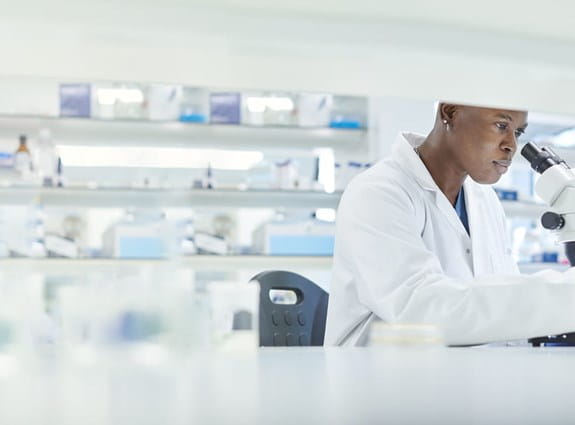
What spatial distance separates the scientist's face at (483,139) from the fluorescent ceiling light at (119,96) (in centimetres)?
288

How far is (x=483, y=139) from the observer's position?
6.64ft

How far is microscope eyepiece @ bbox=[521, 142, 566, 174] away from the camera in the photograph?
1.59m

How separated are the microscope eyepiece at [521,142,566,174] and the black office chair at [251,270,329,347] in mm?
726

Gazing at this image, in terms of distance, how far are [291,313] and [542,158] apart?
0.80 metres

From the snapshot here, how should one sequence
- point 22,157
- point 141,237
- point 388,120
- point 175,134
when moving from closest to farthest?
1. point 141,237
2. point 22,157
3. point 175,134
4. point 388,120

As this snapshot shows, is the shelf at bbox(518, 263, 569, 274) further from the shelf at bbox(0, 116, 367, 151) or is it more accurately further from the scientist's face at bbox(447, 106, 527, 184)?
the scientist's face at bbox(447, 106, 527, 184)

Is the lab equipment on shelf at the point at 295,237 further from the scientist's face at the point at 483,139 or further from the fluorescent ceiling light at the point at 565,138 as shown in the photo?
the scientist's face at the point at 483,139

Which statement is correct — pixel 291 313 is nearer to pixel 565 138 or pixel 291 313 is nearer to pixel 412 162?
pixel 412 162

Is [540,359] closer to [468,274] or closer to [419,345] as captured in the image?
[419,345]

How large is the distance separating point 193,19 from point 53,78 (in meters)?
0.11

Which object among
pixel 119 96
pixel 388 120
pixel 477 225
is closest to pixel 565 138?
pixel 388 120

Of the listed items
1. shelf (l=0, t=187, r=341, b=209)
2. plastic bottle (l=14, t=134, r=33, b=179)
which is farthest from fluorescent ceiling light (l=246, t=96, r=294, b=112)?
plastic bottle (l=14, t=134, r=33, b=179)

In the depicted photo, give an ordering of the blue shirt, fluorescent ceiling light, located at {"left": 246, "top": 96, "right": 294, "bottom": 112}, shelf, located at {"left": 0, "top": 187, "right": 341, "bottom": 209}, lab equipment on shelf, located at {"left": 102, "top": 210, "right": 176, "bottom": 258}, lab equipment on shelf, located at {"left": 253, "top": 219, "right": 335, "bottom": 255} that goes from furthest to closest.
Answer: fluorescent ceiling light, located at {"left": 246, "top": 96, "right": 294, "bottom": 112} → lab equipment on shelf, located at {"left": 253, "top": 219, "right": 335, "bottom": 255} → shelf, located at {"left": 0, "top": 187, "right": 341, "bottom": 209} → the blue shirt → lab equipment on shelf, located at {"left": 102, "top": 210, "right": 176, "bottom": 258}

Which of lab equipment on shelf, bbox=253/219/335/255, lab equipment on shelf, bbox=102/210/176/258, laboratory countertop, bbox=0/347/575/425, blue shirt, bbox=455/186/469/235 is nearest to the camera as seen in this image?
laboratory countertop, bbox=0/347/575/425
